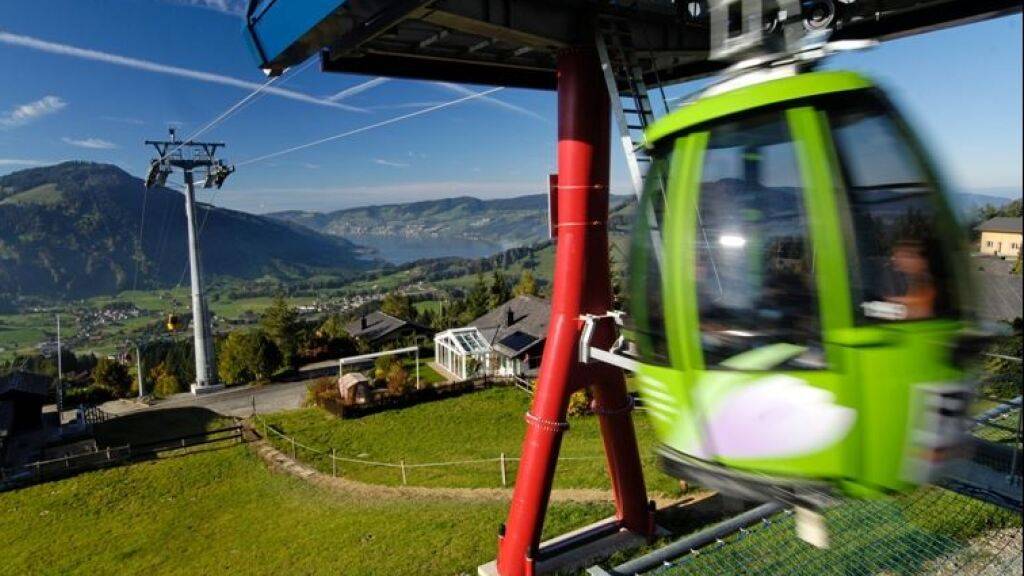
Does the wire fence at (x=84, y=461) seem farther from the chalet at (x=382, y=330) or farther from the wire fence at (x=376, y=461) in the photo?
the chalet at (x=382, y=330)

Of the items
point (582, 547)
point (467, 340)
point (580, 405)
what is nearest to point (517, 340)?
point (467, 340)

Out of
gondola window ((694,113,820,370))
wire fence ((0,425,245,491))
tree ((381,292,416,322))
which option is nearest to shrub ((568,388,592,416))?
wire fence ((0,425,245,491))

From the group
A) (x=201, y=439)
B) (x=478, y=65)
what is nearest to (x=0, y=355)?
(x=201, y=439)

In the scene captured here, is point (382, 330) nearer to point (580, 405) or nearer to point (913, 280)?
point (580, 405)

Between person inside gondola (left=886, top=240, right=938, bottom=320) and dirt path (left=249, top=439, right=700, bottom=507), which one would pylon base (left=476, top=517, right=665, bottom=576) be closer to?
dirt path (left=249, top=439, right=700, bottom=507)

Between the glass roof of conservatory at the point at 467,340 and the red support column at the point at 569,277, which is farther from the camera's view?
the glass roof of conservatory at the point at 467,340

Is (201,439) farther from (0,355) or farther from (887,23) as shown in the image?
(0,355)

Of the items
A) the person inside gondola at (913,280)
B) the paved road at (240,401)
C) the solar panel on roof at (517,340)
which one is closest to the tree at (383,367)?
the paved road at (240,401)
